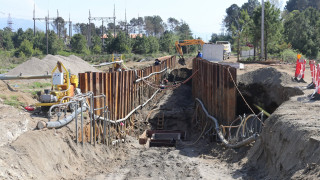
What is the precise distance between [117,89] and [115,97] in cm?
50

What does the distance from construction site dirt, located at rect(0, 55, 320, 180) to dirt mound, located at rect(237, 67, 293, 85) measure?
0.04 meters

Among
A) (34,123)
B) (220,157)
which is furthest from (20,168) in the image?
(220,157)

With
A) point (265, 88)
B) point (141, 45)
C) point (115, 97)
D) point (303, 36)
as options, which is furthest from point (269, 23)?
point (141, 45)

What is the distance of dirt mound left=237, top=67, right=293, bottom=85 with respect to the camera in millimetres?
16781

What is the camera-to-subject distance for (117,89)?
56.9ft

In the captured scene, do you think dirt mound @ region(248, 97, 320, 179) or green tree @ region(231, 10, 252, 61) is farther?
green tree @ region(231, 10, 252, 61)

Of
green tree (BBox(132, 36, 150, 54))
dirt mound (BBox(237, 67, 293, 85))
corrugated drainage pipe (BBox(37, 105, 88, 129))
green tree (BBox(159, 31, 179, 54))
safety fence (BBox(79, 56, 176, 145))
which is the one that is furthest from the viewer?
green tree (BBox(159, 31, 179, 54))

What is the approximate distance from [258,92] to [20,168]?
12149mm

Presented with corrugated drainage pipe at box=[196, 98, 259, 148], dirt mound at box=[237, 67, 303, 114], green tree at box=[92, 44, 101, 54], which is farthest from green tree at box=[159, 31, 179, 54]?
dirt mound at box=[237, 67, 303, 114]

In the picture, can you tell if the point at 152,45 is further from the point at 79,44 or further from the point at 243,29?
the point at 243,29

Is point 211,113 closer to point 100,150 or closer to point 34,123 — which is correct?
point 100,150

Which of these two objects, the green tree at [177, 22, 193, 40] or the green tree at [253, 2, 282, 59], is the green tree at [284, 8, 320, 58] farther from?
the green tree at [177, 22, 193, 40]

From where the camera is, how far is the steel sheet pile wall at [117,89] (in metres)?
14.8

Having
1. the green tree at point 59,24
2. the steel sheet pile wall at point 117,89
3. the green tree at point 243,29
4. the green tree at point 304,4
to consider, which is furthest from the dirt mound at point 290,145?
the green tree at point 304,4
